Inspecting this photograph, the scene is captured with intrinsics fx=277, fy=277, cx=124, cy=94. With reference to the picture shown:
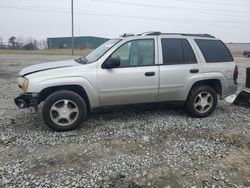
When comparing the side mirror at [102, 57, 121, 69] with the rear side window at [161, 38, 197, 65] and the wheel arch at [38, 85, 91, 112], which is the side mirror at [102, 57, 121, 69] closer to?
the wheel arch at [38, 85, 91, 112]

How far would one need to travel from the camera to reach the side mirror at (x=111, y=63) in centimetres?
510

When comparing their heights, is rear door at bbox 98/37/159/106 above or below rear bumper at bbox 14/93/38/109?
above

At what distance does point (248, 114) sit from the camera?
20.9 ft

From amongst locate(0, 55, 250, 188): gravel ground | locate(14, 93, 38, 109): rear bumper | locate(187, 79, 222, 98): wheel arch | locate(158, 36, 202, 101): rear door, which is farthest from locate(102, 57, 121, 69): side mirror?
locate(187, 79, 222, 98): wheel arch

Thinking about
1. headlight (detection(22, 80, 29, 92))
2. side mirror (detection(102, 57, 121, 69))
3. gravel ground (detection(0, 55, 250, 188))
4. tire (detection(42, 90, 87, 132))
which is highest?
side mirror (detection(102, 57, 121, 69))

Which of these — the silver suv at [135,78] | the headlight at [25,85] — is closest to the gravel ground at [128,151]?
the silver suv at [135,78]

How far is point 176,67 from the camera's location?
18.4 feet

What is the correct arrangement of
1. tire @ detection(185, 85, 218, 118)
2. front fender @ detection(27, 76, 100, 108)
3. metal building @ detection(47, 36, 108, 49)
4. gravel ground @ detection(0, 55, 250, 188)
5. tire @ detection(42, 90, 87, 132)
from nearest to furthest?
gravel ground @ detection(0, 55, 250, 188)
front fender @ detection(27, 76, 100, 108)
tire @ detection(42, 90, 87, 132)
tire @ detection(185, 85, 218, 118)
metal building @ detection(47, 36, 108, 49)

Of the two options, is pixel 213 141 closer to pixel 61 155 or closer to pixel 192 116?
pixel 192 116

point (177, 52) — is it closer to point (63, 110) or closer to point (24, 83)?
point (63, 110)

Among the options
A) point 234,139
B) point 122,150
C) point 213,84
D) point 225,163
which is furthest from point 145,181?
point 213,84

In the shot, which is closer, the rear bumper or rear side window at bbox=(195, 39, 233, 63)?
the rear bumper

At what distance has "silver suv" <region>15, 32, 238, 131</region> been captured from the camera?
16.2 feet

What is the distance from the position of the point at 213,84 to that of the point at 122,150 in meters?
2.92
